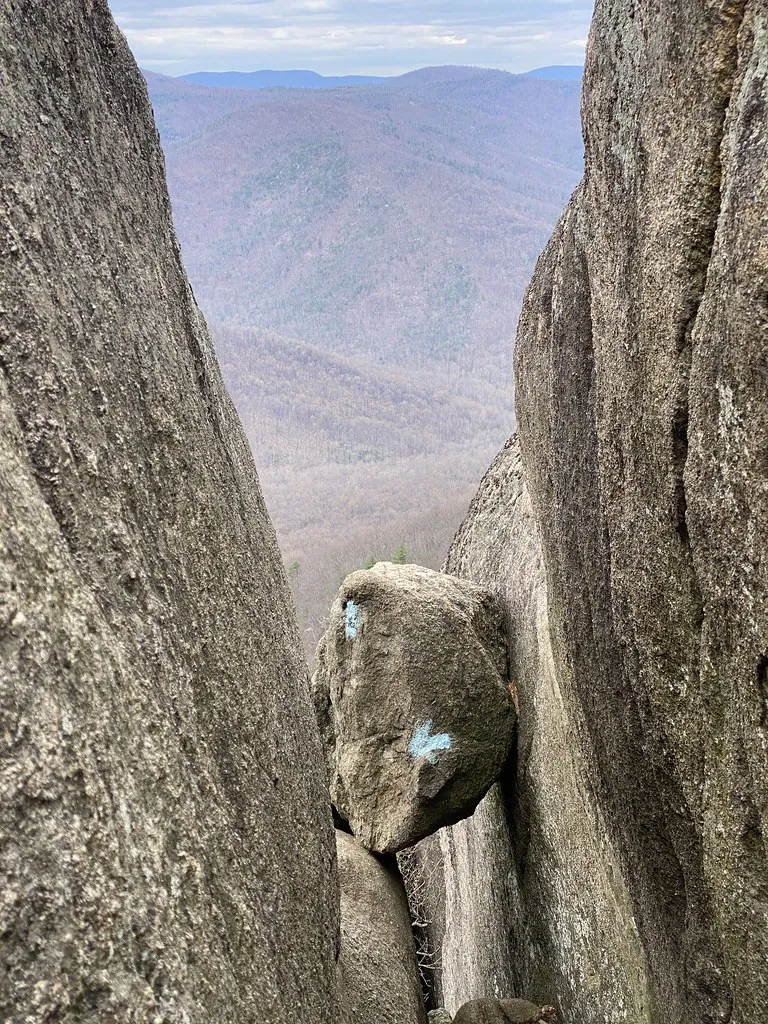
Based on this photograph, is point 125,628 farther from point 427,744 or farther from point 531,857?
point 531,857

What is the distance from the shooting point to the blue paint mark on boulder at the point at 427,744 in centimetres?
A: 951

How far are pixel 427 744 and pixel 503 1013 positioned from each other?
2684mm

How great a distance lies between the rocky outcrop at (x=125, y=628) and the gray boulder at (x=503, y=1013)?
2.90 metres

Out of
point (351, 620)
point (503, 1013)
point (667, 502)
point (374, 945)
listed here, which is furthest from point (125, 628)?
point (503, 1013)

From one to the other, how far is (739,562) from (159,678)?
3.05 metres

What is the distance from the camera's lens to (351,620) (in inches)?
396

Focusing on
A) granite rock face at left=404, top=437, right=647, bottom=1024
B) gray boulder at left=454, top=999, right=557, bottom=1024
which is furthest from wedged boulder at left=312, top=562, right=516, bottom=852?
gray boulder at left=454, top=999, right=557, bottom=1024

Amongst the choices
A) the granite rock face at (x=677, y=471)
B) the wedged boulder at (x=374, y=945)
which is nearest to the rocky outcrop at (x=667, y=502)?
the granite rock face at (x=677, y=471)

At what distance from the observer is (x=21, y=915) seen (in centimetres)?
276

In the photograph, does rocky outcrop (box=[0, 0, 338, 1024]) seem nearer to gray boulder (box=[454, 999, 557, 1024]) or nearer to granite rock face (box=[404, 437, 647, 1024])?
granite rock face (box=[404, 437, 647, 1024])

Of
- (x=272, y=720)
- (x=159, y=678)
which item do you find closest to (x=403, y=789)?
(x=272, y=720)

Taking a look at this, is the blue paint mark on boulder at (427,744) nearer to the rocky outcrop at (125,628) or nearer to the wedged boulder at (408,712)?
the wedged boulder at (408,712)

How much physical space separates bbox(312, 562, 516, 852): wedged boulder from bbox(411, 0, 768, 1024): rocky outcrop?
1.92 metres

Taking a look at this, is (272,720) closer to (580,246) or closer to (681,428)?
(681,428)
